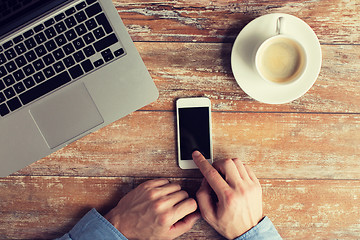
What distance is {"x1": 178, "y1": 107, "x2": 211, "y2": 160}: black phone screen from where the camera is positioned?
0.85 metres

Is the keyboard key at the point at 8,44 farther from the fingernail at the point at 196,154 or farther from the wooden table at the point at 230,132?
the fingernail at the point at 196,154

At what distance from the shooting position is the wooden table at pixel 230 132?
2.74 ft

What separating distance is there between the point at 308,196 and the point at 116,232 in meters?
0.58

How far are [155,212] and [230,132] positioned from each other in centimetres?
32

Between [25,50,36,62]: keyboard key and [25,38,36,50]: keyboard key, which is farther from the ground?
[25,38,36,50]: keyboard key

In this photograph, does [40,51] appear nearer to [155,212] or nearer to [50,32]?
[50,32]

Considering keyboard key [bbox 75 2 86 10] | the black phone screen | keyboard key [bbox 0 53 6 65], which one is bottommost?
the black phone screen

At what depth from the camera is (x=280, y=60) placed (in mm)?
765

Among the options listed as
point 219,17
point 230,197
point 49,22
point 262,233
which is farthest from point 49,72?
point 262,233

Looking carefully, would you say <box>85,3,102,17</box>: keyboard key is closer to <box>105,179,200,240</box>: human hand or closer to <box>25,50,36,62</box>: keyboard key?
<box>25,50,36,62</box>: keyboard key

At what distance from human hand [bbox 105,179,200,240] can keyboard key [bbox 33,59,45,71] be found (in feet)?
1.41

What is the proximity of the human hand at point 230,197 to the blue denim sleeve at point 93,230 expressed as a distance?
0.27 metres

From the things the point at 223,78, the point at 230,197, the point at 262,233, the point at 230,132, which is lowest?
the point at 262,233

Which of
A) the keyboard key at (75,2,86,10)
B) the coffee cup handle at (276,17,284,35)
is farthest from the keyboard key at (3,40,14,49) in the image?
the coffee cup handle at (276,17,284,35)
